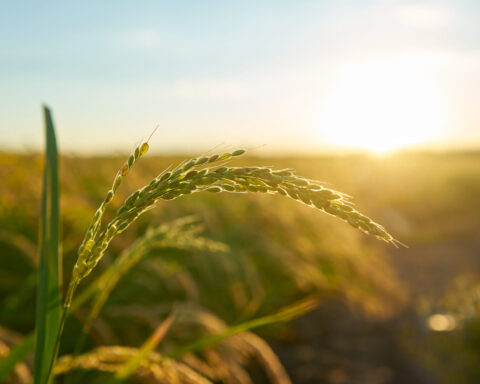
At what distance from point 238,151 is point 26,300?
10.5 ft

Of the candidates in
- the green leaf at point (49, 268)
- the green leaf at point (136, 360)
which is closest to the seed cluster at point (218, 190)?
the green leaf at point (49, 268)

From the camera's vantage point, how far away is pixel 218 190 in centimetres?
78

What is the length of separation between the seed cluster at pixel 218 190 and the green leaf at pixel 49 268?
0.31 meters

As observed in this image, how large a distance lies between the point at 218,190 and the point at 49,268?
55 centimetres

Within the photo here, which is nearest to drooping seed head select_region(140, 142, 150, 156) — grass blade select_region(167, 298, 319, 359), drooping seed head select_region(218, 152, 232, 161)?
drooping seed head select_region(218, 152, 232, 161)

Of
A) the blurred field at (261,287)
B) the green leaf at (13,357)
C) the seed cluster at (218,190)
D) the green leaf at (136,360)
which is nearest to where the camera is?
the seed cluster at (218,190)

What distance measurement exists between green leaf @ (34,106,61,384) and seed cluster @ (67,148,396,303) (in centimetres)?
31

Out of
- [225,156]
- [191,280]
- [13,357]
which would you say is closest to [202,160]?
[225,156]

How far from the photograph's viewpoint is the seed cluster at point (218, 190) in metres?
0.75

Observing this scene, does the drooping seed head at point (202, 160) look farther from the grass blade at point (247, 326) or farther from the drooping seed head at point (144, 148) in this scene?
the grass blade at point (247, 326)

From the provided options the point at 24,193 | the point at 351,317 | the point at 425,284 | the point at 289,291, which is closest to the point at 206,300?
the point at 289,291

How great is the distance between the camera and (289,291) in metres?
4.81

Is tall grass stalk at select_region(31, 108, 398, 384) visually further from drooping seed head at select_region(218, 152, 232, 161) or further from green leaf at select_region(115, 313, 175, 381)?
green leaf at select_region(115, 313, 175, 381)

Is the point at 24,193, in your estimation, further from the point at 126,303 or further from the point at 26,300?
the point at 126,303
